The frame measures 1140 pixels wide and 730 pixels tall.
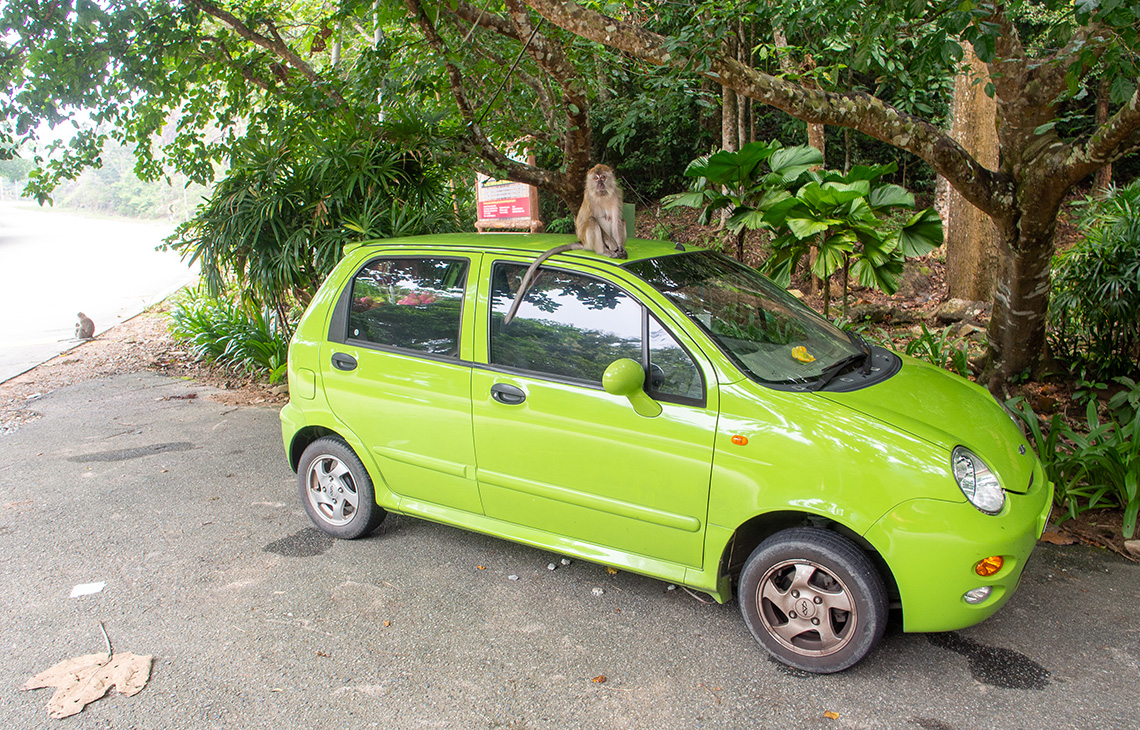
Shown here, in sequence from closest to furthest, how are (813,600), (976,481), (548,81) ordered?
1. (976,481)
2. (813,600)
3. (548,81)

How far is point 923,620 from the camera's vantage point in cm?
270

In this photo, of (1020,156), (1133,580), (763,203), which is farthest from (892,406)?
(1020,156)

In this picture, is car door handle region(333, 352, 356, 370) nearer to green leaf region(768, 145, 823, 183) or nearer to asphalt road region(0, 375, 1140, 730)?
asphalt road region(0, 375, 1140, 730)

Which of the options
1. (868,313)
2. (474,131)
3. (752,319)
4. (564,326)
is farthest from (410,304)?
(868,313)

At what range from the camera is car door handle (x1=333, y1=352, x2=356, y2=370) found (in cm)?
384

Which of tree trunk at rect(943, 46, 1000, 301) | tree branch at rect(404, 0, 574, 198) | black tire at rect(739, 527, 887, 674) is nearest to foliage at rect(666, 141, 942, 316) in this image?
tree branch at rect(404, 0, 574, 198)

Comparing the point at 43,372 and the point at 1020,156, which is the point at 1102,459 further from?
the point at 43,372

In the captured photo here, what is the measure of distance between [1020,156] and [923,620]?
3.56 metres

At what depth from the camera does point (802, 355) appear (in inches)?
129

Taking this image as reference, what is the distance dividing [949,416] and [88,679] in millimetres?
3687

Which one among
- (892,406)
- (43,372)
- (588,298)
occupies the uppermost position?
(588,298)

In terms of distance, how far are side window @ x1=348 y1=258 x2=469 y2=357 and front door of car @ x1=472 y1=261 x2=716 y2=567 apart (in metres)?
0.22

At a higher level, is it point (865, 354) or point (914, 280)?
point (865, 354)

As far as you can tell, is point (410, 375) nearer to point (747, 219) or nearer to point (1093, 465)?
point (747, 219)
